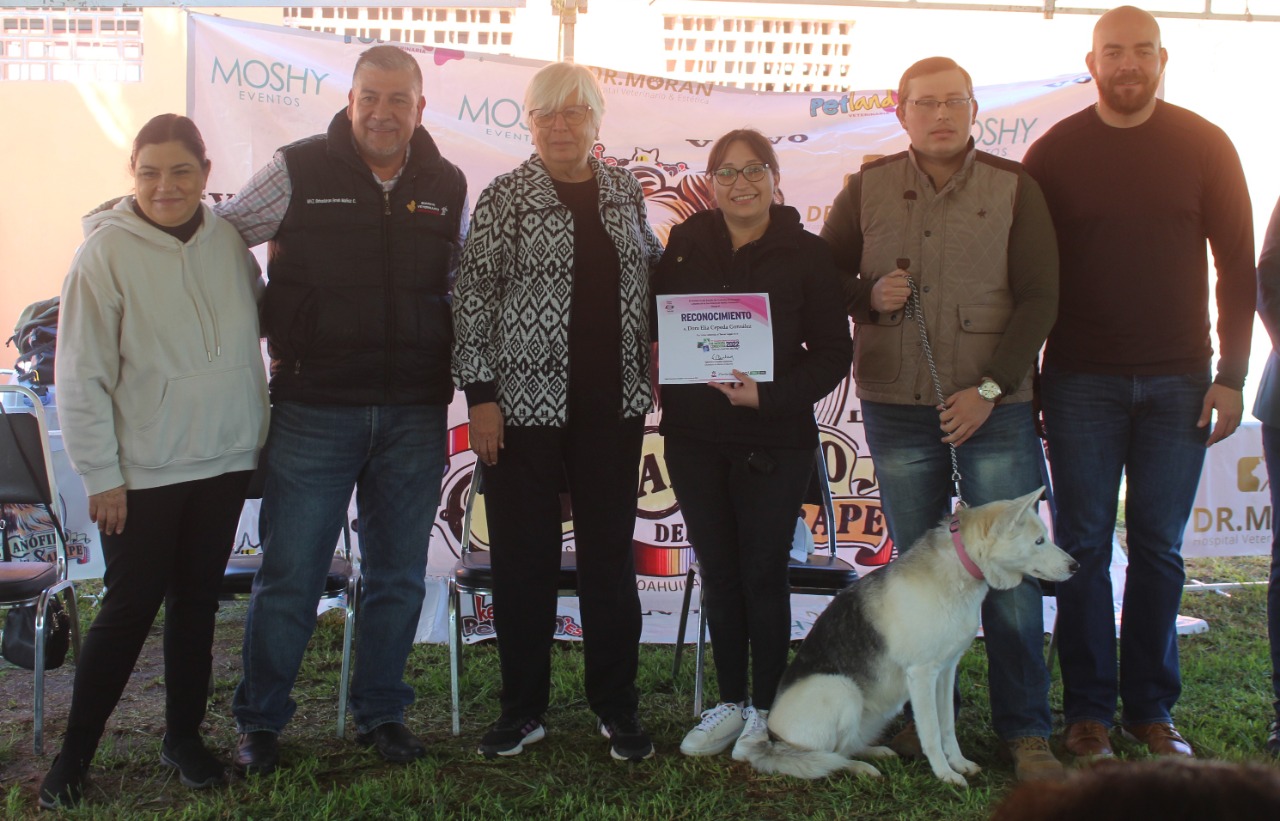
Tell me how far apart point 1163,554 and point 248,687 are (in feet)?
9.36

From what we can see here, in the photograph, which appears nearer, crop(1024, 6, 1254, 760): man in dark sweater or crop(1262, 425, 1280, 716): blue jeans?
crop(1024, 6, 1254, 760): man in dark sweater

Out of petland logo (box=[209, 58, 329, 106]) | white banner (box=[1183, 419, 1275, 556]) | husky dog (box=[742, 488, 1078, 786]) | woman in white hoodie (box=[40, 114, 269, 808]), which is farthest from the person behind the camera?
white banner (box=[1183, 419, 1275, 556])

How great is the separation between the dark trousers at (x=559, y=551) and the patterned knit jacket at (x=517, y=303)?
0.42ft

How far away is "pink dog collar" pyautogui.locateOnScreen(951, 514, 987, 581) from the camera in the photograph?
116 inches

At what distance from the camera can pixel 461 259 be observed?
304 cm

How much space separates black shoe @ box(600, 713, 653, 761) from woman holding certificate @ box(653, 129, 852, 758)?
1.20 feet

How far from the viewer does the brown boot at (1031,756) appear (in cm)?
304

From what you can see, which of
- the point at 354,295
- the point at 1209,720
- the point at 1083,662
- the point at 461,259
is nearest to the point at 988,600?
the point at 1083,662

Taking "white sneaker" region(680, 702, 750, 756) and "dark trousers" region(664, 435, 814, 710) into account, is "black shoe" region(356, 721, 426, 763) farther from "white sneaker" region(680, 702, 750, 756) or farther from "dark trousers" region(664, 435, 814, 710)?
"dark trousers" region(664, 435, 814, 710)

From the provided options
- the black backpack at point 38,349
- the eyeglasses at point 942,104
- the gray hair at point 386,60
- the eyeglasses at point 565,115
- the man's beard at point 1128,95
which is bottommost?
the black backpack at point 38,349

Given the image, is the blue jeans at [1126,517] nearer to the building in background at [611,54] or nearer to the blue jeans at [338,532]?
the blue jeans at [338,532]

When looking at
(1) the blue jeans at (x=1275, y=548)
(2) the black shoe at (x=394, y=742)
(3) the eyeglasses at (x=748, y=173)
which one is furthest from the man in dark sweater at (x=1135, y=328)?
(2) the black shoe at (x=394, y=742)

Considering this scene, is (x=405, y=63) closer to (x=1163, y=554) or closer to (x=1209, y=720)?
(x=1163, y=554)

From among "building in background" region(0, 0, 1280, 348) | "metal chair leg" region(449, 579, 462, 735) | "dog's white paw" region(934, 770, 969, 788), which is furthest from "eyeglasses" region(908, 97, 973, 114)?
"metal chair leg" region(449, 579, 462, 735)
